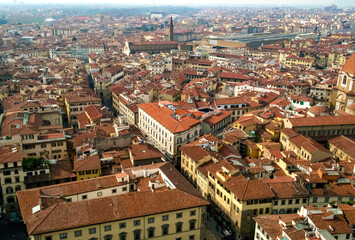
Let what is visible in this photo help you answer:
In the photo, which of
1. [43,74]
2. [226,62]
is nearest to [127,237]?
[43,74]

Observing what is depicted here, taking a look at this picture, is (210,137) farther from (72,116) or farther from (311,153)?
(72,116)

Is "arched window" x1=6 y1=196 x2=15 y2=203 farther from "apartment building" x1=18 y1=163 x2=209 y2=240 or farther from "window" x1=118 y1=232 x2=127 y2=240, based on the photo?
"window" x1=118 y1=232 x2=127 y2=240

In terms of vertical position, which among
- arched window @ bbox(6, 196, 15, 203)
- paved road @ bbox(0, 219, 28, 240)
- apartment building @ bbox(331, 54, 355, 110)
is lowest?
paved road @ bbox(0, 219, 28, 240)

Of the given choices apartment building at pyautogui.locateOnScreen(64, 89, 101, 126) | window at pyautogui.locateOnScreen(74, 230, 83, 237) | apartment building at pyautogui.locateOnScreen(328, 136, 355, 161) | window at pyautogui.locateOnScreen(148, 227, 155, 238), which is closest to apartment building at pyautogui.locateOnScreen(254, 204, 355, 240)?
window at pyautogui.locateOnScreen(148, 227, 155, 238)

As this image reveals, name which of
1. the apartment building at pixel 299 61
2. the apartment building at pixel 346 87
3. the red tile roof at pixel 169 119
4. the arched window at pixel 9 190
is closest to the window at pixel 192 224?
the red tile roof at pixel 169 119

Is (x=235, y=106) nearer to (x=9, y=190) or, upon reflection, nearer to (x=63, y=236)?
(x=9, y=190)

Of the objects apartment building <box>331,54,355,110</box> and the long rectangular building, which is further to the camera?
the long rectangular building
